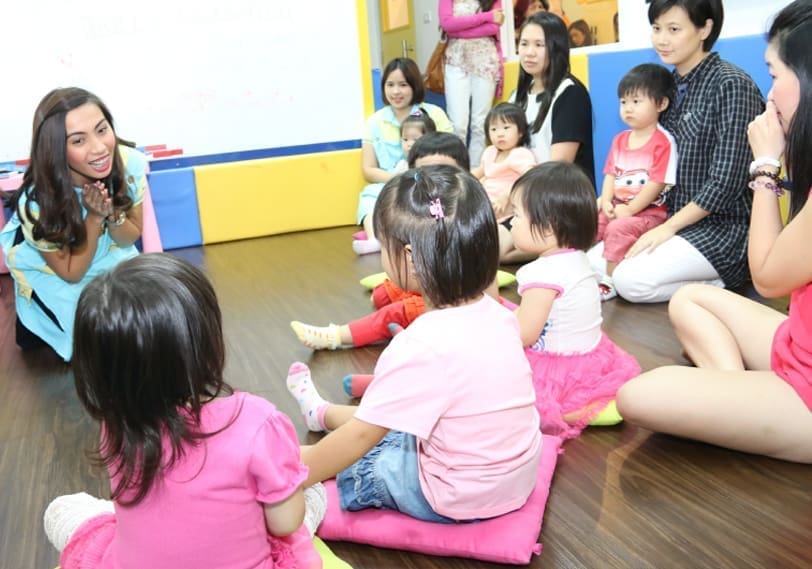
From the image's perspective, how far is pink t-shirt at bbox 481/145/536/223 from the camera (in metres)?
2.94

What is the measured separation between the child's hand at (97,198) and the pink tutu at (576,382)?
1.34m

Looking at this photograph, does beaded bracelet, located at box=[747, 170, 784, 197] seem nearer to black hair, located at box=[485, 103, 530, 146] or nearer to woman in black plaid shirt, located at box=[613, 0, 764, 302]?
woman in black plaid shirt, located at box=[613, 0, 764, 302]

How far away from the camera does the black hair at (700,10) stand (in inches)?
85.8

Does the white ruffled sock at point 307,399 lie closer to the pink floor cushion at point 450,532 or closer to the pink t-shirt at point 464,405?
the pink floor cushion at point 450,532

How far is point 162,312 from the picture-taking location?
812mm

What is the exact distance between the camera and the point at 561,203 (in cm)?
153

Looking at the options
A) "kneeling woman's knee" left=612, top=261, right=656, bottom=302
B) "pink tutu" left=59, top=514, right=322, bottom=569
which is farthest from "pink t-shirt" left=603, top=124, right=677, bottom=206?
"pink tutu" left=59, top=514, right=322, bottom=569

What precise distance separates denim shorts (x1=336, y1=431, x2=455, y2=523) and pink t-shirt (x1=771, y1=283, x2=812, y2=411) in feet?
2.20

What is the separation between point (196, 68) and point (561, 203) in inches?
101

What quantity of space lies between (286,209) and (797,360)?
2.79 metres

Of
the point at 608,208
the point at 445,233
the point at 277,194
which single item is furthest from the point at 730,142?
the point at 277,194

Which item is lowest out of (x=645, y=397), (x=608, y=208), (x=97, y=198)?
(x=645, y=397)

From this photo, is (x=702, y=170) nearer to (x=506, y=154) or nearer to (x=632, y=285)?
(x=632, y=285)

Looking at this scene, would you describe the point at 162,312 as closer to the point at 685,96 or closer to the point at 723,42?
the point at 685,96
